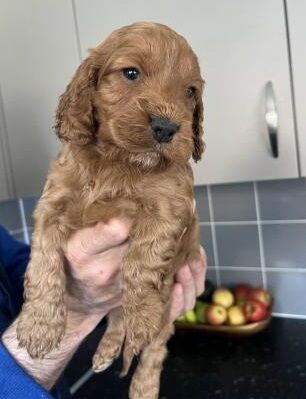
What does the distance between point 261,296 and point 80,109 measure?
127 centimetres

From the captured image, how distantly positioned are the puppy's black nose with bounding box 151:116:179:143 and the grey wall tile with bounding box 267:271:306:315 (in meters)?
1.32

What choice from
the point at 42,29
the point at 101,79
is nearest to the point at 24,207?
the point at 42,29

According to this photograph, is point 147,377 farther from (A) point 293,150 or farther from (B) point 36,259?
(A) point 293,150

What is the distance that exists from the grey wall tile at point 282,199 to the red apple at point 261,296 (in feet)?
0.98

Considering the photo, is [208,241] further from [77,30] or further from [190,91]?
[190,91]

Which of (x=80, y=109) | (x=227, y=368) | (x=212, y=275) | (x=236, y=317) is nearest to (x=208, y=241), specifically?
(x=212, y=275)

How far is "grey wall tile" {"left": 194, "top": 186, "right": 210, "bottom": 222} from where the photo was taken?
2.11 metres

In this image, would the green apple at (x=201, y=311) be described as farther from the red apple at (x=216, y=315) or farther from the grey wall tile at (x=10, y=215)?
the grey wall tile at (x=10, y=215)

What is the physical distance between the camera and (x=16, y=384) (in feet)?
3.24

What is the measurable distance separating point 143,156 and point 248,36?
2.07ft

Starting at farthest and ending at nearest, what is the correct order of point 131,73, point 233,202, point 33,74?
1. point 233,202
2. point 33,74
3. point 131,73

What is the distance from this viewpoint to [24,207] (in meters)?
2.50

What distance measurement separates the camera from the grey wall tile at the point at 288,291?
79.7 inches

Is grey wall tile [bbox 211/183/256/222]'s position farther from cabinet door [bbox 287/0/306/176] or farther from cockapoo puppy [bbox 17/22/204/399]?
cockapoo puppy [bbox 17/22/204/399]
